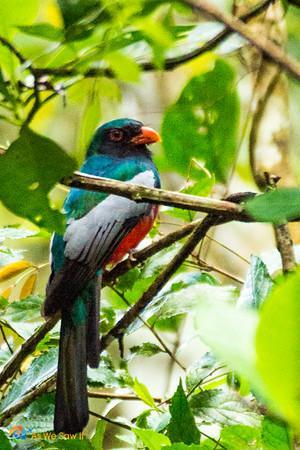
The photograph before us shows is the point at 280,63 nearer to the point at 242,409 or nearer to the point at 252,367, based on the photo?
the point at 252,367

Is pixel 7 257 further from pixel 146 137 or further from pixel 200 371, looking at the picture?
pixel 146 137

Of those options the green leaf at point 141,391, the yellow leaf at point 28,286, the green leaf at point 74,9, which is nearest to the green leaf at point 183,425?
the green leaf at point 141,391

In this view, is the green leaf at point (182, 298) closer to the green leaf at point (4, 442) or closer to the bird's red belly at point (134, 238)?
the green leaf at point (4, 442)

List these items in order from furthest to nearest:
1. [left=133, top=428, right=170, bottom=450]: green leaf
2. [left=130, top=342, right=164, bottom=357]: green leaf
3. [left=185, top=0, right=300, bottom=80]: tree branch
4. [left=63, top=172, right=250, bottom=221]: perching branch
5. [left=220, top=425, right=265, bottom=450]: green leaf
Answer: [left=130, top=342, right=164, bottom=357]: green leaf → [left=220, top=425, right=265, bottom=450]: green leaf → [left=133, top=428, right=170, bottom=450]: green leaf → [left=63, top=172, right=250, bottom=221]: perching branch → [left=185, top=0, right=300, bottom=80]: tree branch

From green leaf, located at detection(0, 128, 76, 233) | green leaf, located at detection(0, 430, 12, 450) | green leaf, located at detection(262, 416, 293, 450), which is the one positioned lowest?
green leaf, located at detection(0, 430, 12, 450)

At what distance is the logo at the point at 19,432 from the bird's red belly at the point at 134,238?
4.70 feet

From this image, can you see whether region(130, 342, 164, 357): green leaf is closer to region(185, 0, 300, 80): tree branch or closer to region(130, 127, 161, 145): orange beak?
region(185, 0, 300, 80): tree branch

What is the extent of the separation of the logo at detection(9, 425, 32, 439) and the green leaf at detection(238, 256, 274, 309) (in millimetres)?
664

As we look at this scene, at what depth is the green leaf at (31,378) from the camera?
1750 millimetres

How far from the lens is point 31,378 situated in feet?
5.90

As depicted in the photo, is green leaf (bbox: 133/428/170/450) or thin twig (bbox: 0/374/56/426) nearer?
green leaf (bbox: 133/428/170/450)

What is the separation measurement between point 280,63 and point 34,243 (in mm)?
4863

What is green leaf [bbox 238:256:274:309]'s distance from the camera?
1227 millimetres

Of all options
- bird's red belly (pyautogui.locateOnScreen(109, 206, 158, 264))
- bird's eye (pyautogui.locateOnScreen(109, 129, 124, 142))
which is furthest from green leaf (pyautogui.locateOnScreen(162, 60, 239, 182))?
bird's eye (pyautogui.locateOnScreen(109, 129, 124, 142))
